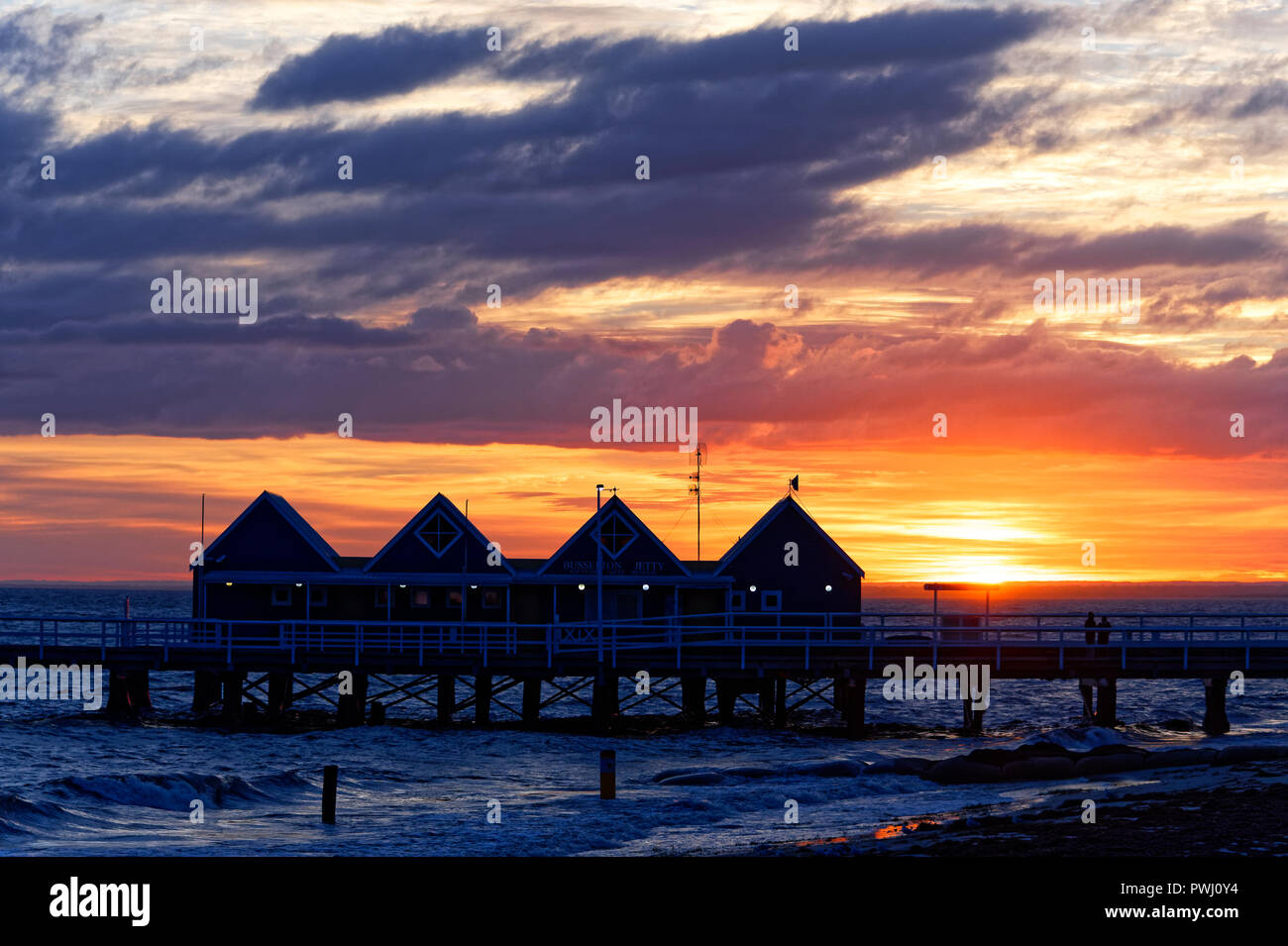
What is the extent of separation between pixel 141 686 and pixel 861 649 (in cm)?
2644

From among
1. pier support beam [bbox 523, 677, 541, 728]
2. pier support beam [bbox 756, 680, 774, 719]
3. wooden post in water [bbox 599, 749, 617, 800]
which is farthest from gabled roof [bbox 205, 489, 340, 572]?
wooden post in water [bbox 599, 749, 617, 800]

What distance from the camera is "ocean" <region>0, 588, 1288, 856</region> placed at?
24172 millimetres

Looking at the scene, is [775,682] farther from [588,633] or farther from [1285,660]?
[1285,660]

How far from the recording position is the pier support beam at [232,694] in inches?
1889

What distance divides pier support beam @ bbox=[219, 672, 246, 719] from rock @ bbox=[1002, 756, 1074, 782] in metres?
27.8

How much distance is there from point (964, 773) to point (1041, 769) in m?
1.63

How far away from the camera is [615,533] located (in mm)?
51969

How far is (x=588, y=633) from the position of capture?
50688 mm

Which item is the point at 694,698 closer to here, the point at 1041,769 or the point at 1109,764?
the point at 1041,769

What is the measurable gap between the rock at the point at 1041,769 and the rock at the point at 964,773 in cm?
32

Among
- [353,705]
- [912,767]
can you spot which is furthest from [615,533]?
[912,767]

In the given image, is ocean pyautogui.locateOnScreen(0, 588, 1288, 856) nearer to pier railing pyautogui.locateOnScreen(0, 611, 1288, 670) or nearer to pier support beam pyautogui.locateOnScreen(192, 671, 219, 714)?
pier support beam pyautogui.locateOnScreen(192, 671, 219, 714)

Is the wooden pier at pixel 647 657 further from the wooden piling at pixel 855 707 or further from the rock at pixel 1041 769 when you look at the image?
the rock at pixel 1041 769

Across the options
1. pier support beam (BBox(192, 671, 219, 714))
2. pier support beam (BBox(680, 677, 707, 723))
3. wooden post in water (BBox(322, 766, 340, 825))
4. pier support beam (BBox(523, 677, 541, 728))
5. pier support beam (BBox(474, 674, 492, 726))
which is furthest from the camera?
pier support beam (BBox(192, 671, 219, 714))
